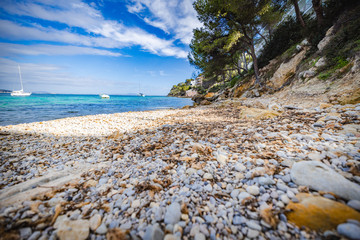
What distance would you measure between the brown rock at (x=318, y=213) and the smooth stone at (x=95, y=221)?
6.91 feet

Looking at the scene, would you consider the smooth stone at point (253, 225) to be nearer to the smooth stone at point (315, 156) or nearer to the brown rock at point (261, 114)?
the smooth stone at point (315, 156)

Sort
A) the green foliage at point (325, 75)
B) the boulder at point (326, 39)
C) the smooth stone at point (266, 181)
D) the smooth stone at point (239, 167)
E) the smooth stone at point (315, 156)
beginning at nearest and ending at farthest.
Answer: the smooth stone at point (266, 181) < the smooth stone at point (315, 156) < the smooth stone at point (239, 167) < the green foliage at point (325, 75) < the boulder at point (326, 39)

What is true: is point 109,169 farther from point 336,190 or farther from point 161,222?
point 336,190

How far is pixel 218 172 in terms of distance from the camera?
2.24 m

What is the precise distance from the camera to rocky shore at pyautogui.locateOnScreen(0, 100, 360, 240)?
51.8 inches

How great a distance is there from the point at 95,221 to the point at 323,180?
2.86 m

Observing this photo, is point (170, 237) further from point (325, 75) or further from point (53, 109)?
point (53, 109)

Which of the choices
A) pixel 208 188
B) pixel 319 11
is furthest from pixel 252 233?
pixel 319 11

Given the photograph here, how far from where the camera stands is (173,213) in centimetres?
152

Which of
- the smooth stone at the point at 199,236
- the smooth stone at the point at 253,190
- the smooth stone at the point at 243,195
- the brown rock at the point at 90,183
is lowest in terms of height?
the brown rock at the point at 90,183

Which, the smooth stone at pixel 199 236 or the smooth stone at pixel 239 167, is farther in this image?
the smooth stone at pixel 239 167

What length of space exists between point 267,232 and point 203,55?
1773 cm

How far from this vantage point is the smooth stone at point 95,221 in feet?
4.77

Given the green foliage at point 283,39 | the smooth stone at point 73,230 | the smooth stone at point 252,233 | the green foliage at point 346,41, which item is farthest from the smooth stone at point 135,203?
the green foliage at point 283,39
